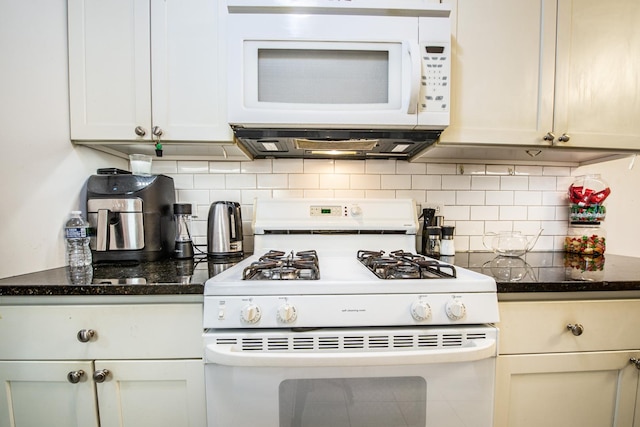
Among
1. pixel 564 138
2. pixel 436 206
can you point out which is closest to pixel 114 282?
pixel 436 206

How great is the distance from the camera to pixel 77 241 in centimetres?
106

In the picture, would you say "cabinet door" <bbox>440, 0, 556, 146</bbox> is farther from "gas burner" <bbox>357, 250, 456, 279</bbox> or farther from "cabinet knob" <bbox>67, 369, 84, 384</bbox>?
"cabinet knob" <bbox>67, 369, 84, 384</bbox>

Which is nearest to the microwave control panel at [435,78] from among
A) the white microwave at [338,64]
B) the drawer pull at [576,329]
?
the white microwave at [338,64]

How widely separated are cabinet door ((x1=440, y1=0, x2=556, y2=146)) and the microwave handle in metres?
0.24

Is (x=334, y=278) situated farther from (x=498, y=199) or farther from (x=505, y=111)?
(x=498, y=199)

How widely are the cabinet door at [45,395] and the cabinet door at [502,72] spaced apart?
158 centimetres

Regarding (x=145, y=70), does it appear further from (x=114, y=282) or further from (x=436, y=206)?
(x=436, y=206)

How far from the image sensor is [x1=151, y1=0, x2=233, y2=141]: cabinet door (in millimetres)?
1062

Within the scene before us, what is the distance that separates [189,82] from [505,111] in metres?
1.37

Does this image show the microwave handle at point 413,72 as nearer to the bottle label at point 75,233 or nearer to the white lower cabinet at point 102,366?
the white lower cabinet at point 102,366

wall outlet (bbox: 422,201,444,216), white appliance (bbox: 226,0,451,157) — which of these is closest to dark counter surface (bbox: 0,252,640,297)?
wall outlet (bbox: 422,201,444,216)

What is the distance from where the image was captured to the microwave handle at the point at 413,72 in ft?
3.19

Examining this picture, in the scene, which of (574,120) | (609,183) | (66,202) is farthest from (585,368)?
(66,202)

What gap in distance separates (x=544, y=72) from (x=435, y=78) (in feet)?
1.71
